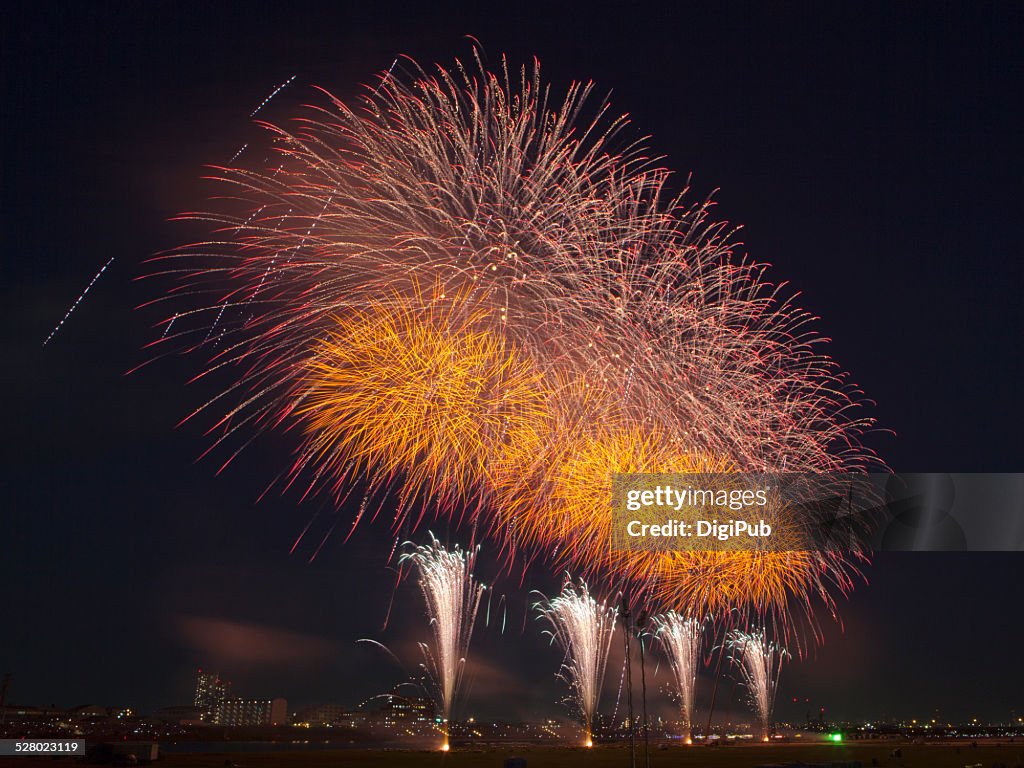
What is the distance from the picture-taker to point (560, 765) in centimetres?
4528

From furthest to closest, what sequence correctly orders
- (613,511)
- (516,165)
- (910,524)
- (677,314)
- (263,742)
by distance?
(263,742) → (910,524) → (613,511) → (677,314) → (516,165)

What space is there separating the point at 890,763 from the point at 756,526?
28.3 metres

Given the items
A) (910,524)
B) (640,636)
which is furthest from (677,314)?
(910,524)

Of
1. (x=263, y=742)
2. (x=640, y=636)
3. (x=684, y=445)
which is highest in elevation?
(x=684, y=445)

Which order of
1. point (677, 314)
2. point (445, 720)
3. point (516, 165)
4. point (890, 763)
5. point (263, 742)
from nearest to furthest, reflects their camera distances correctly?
point (516, 165) → point (677, 314) → point (890, 763) → point (445, 720) → point (263, 742)

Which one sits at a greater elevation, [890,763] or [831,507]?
[831,507]

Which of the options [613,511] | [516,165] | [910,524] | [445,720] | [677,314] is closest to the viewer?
[516,165]

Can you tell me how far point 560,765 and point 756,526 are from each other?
22749 mm

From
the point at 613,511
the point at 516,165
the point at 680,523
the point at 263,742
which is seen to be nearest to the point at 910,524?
the point at 680,523

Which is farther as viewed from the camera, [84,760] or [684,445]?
[84,760]

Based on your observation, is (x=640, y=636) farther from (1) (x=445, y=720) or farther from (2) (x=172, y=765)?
(1) (x=445, y=720)

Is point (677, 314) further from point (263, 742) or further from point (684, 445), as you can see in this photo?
point (263, 742)

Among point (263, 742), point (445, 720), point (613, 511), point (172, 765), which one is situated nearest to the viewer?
point (613, 511)

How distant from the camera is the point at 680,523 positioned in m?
28.8
